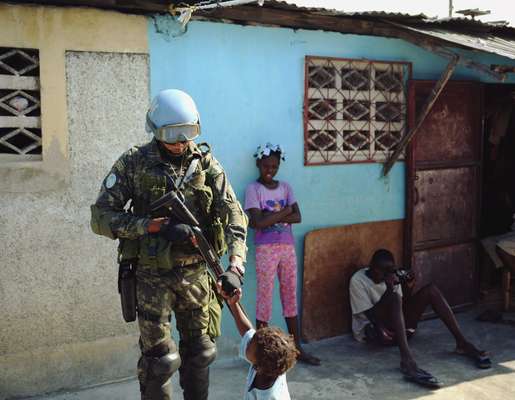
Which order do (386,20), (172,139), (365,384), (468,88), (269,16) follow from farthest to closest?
(468,88) < (386,20) < (269,16) < (365,384) < (172,139)

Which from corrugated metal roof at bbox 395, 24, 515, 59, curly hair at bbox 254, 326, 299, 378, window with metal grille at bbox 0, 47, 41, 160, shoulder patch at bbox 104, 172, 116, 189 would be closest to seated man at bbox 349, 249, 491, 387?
corrugated metal roof at bbox 395, 24, 515, 59

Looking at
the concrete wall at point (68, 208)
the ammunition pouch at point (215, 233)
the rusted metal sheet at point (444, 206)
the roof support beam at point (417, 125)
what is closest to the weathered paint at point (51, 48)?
the concrete wall at point (68, 208)

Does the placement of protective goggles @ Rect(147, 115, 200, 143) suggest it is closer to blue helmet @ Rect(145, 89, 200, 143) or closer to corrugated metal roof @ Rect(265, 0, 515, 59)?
blue helmet @ Rect(145, 89, 200, 143)

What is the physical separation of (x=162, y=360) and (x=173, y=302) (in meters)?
0.31

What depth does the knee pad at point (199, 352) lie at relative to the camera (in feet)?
11.7

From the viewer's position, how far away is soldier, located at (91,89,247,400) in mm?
3375

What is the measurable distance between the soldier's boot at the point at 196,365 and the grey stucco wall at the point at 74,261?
3.93 feet

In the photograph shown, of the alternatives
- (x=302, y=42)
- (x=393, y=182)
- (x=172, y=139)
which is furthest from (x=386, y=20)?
(x=172, y=139)

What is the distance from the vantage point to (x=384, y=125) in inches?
236

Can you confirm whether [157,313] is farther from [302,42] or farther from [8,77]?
[302,42]

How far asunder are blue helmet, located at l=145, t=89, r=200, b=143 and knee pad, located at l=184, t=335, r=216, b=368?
1.07 metres

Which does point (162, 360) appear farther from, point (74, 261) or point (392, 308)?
point (392, 308)

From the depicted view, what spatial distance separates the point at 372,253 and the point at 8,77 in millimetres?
3347

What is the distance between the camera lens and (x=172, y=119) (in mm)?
3359
